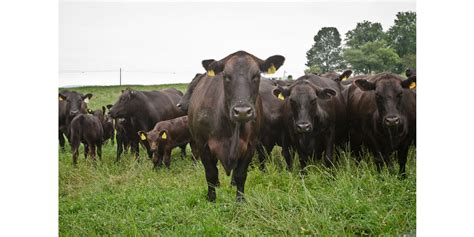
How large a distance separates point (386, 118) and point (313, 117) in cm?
103

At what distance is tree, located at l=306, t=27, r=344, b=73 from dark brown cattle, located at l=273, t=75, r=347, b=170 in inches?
33.1

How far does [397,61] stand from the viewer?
13.0 feet

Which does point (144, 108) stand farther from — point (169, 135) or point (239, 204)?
point (239, 204)

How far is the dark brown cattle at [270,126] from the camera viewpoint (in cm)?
527

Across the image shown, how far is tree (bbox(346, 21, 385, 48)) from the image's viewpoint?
394 cm

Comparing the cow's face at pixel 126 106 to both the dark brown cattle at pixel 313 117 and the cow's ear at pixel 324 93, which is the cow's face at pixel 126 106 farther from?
→ the cow's ear at pixel 324 93

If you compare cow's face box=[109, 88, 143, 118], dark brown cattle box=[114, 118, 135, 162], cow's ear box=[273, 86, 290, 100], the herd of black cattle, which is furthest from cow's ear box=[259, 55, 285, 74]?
cow's face box=[109, 88, 143, 118]

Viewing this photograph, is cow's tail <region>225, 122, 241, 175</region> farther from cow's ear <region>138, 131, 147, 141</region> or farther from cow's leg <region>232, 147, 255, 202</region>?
cow's ear <region>138, 131, 147, 141</region>

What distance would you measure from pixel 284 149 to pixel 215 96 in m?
1.36

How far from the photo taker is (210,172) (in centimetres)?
430

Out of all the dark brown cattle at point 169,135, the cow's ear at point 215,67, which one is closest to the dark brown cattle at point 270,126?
the cow's ear at point 215,67

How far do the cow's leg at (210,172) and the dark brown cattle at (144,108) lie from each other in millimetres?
2612

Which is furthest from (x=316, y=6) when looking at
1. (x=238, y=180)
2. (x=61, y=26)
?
(x=61, y=26)
